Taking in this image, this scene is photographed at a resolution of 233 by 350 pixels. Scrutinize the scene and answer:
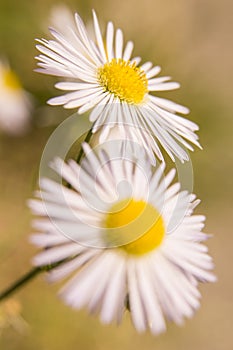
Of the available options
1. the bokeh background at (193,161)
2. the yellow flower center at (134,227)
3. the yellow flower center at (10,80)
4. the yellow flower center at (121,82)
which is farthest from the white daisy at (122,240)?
the yellow flower center at (10,80)

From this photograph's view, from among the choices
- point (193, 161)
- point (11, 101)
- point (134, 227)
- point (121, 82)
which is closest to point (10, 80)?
point (11, 101)

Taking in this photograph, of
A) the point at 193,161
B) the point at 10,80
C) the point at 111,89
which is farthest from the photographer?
the point at 193,161

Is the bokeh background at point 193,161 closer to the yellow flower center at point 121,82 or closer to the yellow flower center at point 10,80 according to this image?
the yellow flower center at point 10,80

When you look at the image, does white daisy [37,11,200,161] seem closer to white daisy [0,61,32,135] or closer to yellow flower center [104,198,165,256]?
yellow flower center [104,198,165,256]

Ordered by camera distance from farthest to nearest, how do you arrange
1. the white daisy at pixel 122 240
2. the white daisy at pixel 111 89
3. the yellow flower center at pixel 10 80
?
1. the yellow flower center at pixel 10 80
2. the white daisy at pixel 111 89
3. the white daisy at pixel 122 240

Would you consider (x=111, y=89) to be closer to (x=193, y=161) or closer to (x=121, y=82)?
(x=121, y=82)

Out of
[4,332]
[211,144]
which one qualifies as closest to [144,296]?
[4,332]

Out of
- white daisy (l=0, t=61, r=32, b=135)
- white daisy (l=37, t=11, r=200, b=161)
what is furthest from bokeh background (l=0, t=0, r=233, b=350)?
white daisy (l=37, t=11, r=200, b=161)
